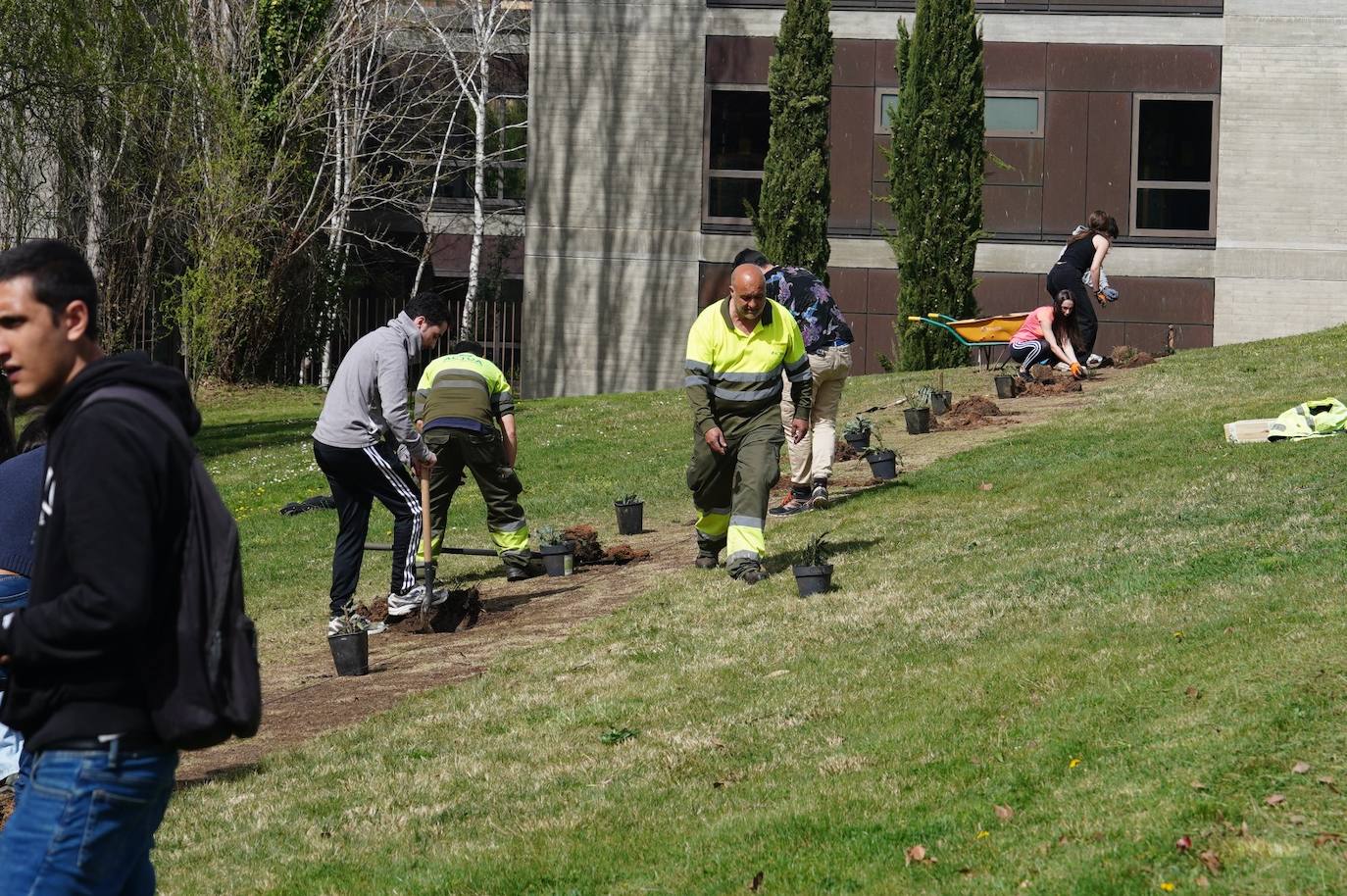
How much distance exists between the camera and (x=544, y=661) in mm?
10125

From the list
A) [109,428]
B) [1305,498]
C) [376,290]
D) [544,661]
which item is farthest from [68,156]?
[109,428]

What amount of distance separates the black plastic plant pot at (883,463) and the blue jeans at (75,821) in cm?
1205

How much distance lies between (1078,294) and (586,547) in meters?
8.47

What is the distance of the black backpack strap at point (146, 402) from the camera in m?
3.61

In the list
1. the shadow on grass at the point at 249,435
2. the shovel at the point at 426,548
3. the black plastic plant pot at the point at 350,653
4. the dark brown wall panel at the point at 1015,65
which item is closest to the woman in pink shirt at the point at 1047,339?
the shovel at the point at 426,548

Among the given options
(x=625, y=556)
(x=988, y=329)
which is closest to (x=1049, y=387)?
(x=988, y=329)

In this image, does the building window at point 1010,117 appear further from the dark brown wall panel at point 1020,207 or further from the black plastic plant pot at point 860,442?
the black plastic plant pot at point 860,442

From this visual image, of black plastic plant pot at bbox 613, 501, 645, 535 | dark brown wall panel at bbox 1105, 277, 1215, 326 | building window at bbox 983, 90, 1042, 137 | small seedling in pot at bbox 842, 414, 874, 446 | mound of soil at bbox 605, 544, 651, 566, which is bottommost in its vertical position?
mound of soil at bbox 605, 544, 651, 566

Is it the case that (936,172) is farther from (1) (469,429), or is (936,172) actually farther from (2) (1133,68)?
(1) (469,429)

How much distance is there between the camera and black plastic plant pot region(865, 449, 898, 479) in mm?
15297

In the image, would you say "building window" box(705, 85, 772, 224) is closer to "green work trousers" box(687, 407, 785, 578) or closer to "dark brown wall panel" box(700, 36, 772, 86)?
"dark brown wall panel" box(700, 36, 772, 86)

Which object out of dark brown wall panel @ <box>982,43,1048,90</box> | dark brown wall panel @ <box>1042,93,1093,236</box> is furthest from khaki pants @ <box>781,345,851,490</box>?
dark brown wall panel @ <box>982,43,1048,90</box>

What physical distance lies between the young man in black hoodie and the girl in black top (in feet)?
56.3

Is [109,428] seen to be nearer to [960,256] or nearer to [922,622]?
[922,622]
